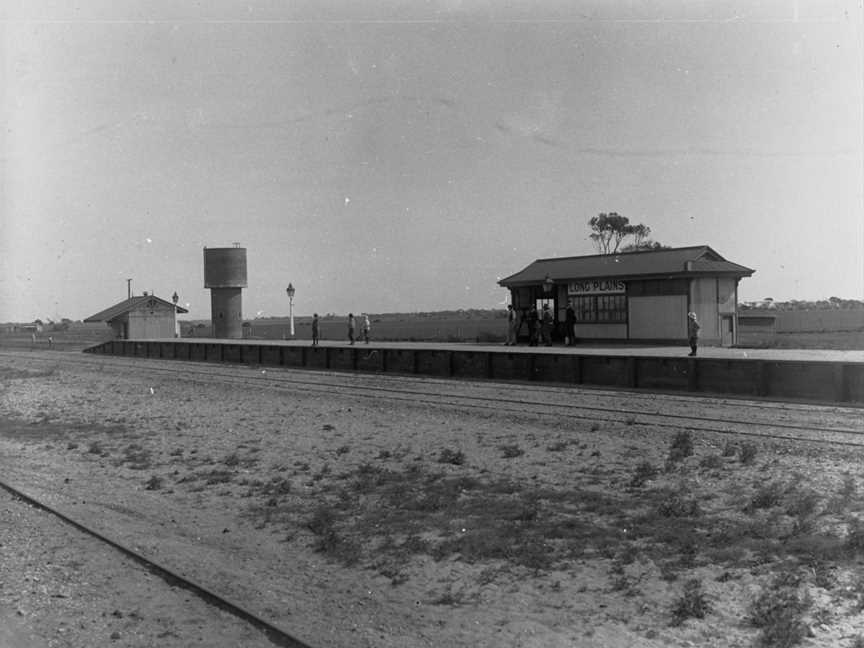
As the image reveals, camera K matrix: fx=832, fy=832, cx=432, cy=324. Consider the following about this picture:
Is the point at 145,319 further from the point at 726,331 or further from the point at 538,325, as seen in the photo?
the point at 726,331

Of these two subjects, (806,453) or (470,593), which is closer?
(470,593)

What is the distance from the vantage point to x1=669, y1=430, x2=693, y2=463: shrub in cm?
1130

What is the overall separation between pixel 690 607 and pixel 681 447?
5.78 metres

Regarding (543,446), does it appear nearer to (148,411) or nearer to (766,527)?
(766,527)

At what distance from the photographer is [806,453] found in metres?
11.4

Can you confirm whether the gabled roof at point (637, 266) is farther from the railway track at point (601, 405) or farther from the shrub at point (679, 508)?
the shrub at point (679, 508)

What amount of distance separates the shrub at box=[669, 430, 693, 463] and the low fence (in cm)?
692

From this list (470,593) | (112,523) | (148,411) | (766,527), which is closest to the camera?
(470,593)

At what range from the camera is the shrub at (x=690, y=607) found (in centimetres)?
613

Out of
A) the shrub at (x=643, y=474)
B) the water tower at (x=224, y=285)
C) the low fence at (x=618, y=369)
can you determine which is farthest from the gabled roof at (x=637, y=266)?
the water tower at (x=224, y=285)

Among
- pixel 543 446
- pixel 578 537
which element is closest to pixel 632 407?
pixel 543 446

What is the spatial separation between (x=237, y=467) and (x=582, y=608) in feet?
24.5

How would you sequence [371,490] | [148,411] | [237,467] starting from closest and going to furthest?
[371,490]
[237,467]
[148,411]

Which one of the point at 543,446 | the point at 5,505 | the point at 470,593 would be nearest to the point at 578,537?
the point at 470,593
